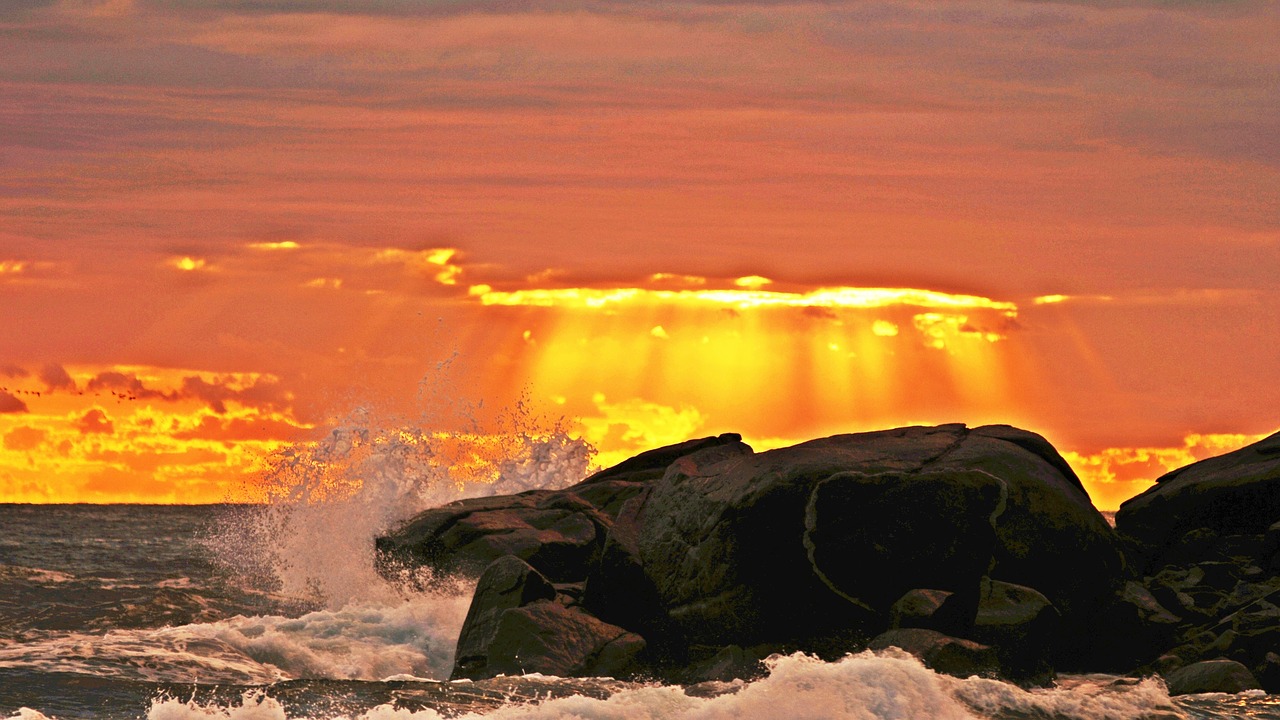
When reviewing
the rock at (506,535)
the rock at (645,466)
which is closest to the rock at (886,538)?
the rock at (506,535)

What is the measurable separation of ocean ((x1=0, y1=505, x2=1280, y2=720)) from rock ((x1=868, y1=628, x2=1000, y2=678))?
14.3 inches

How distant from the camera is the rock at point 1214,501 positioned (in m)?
20.8

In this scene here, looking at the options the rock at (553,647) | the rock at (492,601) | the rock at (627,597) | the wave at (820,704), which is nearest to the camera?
the wave at (820,704)

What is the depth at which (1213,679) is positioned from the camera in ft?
53.3

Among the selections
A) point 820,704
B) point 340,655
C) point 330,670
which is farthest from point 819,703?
point 340,655

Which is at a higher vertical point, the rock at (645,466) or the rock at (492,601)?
the rock at (645,466)

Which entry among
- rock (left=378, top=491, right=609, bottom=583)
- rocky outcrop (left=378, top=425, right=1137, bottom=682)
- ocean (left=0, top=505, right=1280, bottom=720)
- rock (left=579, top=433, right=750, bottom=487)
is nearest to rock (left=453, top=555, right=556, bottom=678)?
rocky outcrop (left=378, top=425, right=1137, bottom=682)

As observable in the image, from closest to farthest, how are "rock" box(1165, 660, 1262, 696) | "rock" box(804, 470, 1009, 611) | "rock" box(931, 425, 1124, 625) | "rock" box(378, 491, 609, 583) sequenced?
"rock" box(1165, 660, 1262, 696) → "rock" box(804, 470, 1009, 611) → "rock" box(931, 425, 1124, 625) → "rock" box(378, 491, 609, 583)

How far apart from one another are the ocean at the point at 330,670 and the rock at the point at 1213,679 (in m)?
0.32

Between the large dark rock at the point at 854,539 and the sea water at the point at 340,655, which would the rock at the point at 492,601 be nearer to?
the sea water at the point at 340,655

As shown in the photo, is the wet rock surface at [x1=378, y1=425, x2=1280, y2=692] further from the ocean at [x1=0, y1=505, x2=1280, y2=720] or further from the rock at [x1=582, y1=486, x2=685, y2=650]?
the ocean at [x1=0, y1=505, x2=1280, y2=720]

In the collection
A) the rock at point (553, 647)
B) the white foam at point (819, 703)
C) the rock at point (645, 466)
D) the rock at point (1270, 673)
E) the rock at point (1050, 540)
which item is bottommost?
the rock at point (1270, 673)

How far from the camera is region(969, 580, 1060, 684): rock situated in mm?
16109

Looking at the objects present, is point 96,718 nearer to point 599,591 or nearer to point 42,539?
point 599,591
